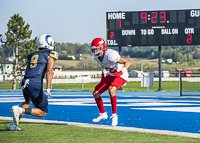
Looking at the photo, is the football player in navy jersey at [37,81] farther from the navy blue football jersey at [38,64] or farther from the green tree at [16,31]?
the green tree at [16,31]

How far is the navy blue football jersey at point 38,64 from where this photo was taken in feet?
24.6

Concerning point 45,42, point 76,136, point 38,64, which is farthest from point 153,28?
point 76,136

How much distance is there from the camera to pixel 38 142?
6367 mm

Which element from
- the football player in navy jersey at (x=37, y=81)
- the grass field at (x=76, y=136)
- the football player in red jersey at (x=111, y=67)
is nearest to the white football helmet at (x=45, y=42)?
the football player in navy jersey at (x=37, y=81)

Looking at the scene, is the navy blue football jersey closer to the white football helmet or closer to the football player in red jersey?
the white football helmet

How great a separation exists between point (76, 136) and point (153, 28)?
18.8 metres

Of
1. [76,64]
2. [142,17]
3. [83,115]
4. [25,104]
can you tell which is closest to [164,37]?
[142,17]

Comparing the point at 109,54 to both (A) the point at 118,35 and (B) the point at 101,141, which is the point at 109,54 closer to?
(B) the point at 101,141

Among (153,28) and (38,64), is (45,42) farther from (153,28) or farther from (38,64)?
(153,28)

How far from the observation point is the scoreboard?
2495 cm

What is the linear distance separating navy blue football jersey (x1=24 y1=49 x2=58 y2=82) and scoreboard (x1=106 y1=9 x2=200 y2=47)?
699 inches

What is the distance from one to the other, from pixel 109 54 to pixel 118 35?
16.8m

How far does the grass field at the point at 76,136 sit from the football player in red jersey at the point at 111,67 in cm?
102

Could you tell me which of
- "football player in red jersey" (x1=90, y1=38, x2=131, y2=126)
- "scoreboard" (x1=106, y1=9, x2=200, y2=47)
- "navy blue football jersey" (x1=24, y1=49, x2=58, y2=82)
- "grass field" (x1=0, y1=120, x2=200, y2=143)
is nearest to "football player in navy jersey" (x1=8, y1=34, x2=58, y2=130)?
"navy blue football jersey" (x1=24, y1=49, x2=58, y2=82)
